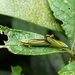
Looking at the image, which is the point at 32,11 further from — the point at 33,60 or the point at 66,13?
the point at 33,60

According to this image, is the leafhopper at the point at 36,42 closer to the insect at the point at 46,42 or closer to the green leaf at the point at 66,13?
the insect at the point at 46,42

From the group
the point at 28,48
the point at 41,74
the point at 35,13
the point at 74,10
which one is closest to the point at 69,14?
the point at 74,10

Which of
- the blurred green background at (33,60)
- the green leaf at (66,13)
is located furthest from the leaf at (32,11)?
the blurred green background at (33,60)

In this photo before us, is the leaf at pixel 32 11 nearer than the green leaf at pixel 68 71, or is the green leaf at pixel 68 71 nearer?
the green leaf at pixel 68 71

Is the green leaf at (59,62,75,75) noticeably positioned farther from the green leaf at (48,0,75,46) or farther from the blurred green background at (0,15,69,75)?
the blurred green background at (0,15,69,75)

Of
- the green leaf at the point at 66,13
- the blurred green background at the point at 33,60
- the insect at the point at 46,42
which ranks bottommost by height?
the blurred green background at the point at 33,60

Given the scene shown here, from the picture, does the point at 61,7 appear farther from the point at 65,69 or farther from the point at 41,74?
the point at 41,74
